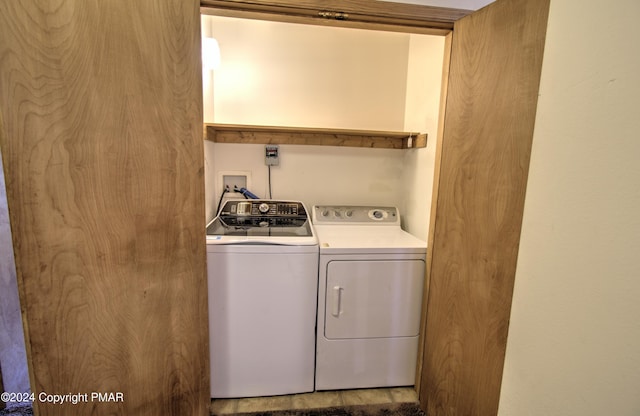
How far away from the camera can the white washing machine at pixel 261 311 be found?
1.45 meters

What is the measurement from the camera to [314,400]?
1591mm

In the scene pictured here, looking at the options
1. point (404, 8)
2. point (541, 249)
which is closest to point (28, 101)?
point (404, 8)

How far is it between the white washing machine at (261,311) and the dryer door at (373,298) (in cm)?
12

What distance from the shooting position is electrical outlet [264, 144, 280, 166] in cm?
206

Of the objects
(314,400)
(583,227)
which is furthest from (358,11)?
(314,400)

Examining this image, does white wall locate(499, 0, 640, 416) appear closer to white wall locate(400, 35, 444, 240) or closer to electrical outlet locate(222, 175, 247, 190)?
white wall locate(400, 35, 444, 240)

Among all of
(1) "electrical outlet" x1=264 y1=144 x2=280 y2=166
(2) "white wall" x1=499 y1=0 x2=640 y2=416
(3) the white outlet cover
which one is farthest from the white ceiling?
(3) the white outlet cover

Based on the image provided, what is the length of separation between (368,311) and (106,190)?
144cm

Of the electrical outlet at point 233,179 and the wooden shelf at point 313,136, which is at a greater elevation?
the wooden shelf at point 313,136

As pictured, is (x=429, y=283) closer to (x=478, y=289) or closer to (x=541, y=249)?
(x=478, y=289)

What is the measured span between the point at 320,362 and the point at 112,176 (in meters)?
1.44

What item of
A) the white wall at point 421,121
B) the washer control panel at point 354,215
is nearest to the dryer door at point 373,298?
the white wall at point 421,121

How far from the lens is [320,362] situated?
1598 mm

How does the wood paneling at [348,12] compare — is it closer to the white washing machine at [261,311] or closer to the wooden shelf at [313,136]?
the wooden shelf at [313,136]
